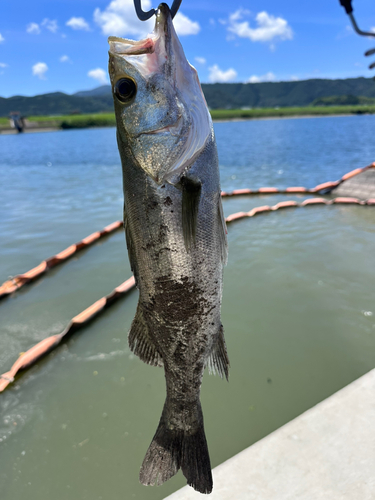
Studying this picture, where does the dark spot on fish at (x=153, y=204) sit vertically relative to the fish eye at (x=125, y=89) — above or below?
below

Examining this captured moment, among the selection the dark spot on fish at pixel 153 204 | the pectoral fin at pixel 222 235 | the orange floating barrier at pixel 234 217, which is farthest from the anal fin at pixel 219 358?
the orange floating barrier at pixel 234 217

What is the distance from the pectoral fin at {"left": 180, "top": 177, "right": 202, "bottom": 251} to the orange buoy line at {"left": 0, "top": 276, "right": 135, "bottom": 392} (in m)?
3.61

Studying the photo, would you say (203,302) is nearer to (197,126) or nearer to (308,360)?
(197,126)

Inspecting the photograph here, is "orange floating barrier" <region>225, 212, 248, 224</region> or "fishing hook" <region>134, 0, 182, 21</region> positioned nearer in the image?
"fishing hook" <region>134, 0, 182, 21</region>

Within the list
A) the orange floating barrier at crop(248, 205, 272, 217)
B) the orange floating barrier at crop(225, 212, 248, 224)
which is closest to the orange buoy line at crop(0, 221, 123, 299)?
the orange floating barrier at crop(225, 212, 248, 224)

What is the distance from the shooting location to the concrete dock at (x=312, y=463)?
7.52 ft

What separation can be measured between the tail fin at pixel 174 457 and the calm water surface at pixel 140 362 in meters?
1.15

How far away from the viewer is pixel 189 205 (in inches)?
65.6

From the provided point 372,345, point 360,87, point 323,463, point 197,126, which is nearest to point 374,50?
point 197,126

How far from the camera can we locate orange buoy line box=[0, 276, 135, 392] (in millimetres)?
4117

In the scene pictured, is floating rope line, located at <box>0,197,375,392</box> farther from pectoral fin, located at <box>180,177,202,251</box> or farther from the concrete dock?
pectoral fin, located at <box>180,177,202,251</box>

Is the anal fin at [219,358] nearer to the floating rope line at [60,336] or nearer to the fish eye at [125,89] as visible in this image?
the fish eye at [125,89]

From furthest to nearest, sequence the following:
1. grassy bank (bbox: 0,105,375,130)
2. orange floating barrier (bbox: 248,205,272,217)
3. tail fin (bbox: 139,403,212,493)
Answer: grassy bank (bbox: 0,105,375,130) < orange floating barrier (bbox: 248,205,272,217) < tail fin (bbox: 139,403,212,493)

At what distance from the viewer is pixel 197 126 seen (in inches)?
66.7
